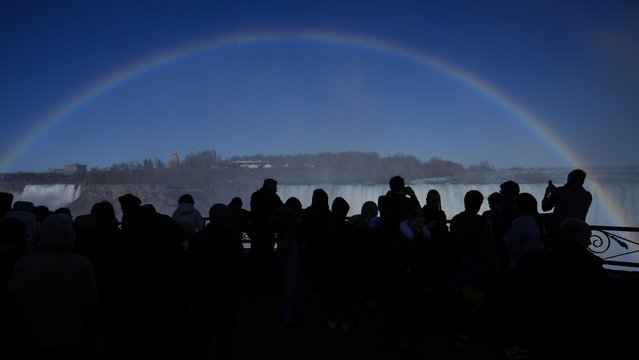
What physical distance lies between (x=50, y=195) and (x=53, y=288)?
54941mm

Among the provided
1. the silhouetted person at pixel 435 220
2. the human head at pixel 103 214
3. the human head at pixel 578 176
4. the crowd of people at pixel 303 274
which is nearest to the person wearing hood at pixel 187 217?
the crowd of people at pixel 303 274

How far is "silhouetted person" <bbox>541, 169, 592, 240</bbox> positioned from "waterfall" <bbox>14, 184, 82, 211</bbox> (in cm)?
5366

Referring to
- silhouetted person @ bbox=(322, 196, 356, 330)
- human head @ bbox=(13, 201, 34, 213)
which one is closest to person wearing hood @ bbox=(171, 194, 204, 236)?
silhouetted person @ bbox=(322, 196, 356, 330)

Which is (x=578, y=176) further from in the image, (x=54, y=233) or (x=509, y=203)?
(x=54, y=233)

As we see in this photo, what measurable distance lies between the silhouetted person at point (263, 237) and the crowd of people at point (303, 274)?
23mm

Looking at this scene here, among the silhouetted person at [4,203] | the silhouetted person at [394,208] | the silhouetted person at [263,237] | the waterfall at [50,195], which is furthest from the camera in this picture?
the waterfall at [50,195]

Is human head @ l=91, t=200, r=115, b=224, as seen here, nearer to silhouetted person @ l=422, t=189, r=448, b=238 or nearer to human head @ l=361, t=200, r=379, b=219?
human head @ l=361, t=200, r=379, b=219

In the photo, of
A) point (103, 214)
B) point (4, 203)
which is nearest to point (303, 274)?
point (103, 214)

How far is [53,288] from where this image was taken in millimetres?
2715

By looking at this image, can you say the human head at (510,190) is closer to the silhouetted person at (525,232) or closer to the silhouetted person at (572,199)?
the silhouetted person at (572,199)

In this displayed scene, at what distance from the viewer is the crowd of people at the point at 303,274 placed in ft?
8.27

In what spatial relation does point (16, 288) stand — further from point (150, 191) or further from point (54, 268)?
point (150, 191)

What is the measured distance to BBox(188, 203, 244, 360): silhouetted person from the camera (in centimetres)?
353

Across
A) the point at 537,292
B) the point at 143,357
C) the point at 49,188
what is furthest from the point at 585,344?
the point at 49,188
